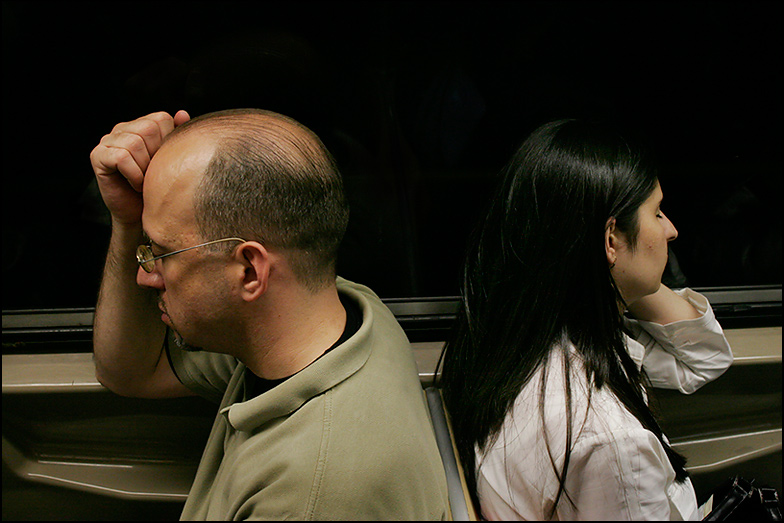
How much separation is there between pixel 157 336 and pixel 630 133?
1084 mm

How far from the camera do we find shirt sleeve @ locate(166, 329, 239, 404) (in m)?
1.26

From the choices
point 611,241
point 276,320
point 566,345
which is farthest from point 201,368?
point 611,241

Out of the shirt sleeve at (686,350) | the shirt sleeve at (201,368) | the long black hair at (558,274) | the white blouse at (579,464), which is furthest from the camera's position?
the shirt sleeve at (686,350)

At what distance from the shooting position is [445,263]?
1.75 metres

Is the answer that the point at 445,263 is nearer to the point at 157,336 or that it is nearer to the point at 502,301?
the point at 502,301

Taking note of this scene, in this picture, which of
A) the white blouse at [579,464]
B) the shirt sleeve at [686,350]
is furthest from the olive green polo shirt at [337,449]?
the shirt sleeve at [686,350]

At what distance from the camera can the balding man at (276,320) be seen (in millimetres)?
863

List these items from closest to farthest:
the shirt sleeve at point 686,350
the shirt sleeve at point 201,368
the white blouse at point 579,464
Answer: the white blouse at point 579,464
the shirt sleeve at point 201,368
the shirt sleeve at point 686,350

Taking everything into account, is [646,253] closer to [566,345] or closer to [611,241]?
[611,241]

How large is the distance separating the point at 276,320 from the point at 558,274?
53 cm

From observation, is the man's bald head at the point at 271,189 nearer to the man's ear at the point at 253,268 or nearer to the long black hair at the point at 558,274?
the man's ear at the point at 253,268

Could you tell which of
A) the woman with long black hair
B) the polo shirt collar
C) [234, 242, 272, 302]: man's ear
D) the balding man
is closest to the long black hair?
the woman with long black hair

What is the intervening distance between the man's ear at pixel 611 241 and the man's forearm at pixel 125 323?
92 cm

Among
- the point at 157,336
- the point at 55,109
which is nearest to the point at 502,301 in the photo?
the point at 157,336
